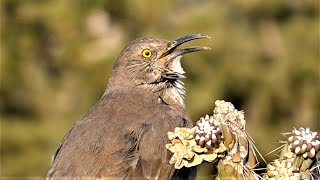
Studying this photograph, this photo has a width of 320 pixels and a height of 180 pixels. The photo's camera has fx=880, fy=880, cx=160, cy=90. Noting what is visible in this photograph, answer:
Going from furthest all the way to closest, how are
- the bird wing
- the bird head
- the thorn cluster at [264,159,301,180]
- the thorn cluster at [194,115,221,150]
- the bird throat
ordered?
1. the bird head
2. the bird throat
3. the bird wing
4. the thorn cluster at [194,115,221,150]
5. the thorn cluster at [264,159,301,180]

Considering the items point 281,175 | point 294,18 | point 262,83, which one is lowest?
point 281,175

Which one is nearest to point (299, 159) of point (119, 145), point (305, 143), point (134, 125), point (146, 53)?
point (305, 143)

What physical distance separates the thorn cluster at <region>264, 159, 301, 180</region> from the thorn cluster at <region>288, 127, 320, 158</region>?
0.23 feet

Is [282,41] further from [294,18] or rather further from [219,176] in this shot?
[219,176]

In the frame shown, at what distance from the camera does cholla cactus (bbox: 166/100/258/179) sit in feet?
14.5

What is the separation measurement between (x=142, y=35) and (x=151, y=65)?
7.38m

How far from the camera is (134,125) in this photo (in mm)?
6090

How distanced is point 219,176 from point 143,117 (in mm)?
1798

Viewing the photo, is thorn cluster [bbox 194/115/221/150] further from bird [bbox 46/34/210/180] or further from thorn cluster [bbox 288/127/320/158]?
bird [bbox 46/34/210/180]

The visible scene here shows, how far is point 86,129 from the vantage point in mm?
6195

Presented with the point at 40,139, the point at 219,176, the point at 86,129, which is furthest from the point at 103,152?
the point at 40,139

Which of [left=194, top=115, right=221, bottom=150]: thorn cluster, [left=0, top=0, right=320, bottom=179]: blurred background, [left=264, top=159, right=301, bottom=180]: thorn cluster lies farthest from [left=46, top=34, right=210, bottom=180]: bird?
[left=0, top=0, right=320, bottom=179]: blurred background

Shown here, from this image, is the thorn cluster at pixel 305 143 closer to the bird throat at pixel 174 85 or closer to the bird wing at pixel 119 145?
the bird wing at pixel 119 145

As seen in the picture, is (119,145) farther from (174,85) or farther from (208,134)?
(208,134)
